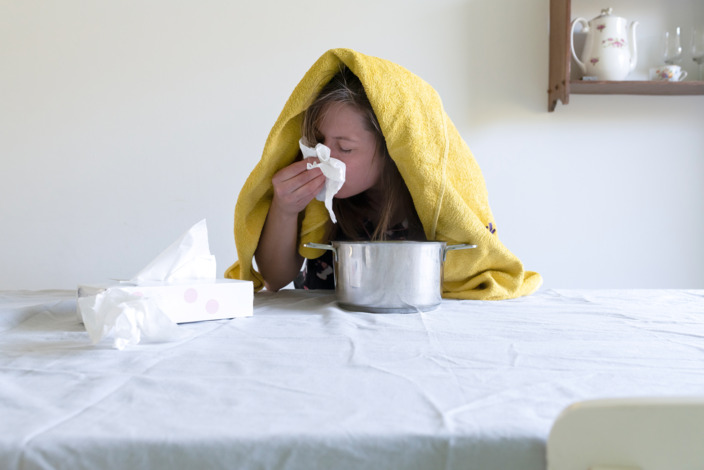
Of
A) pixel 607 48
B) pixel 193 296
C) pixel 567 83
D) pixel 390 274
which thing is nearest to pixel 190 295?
pixel 193 296

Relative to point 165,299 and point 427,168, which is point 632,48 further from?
point 165,299

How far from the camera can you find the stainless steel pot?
0.71 m

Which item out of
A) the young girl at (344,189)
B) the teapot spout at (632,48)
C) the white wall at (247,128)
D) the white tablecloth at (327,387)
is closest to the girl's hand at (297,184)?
the young girl at (344,189)

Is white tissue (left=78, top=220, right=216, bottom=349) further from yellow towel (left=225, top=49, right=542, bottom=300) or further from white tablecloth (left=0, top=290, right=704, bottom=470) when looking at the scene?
yellow towel (left=225, top=49, right=542, bottom=300)

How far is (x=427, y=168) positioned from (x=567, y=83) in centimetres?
76

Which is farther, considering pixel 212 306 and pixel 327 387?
pixel 212 306

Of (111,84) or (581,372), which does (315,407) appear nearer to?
(581,372)

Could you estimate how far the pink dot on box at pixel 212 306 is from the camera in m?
0.67

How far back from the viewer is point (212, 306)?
671 millimetres

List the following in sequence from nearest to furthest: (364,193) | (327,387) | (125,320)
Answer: (327,387), (125,320), (364,193)

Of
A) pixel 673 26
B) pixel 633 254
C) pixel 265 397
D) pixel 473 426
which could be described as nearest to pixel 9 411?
pixel 265 397

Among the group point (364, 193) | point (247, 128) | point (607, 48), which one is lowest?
point (364, 193)

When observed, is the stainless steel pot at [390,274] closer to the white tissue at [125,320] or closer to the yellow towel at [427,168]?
the yellow towel at [427,168]

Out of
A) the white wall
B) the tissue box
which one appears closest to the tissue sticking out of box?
the tissue box
